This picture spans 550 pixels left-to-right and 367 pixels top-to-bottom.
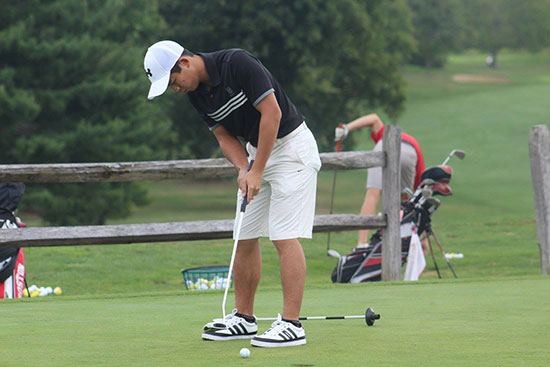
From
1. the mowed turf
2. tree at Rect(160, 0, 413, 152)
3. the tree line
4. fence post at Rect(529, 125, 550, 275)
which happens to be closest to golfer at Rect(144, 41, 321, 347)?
the mowed turf

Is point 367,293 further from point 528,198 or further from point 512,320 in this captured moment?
point 528,198

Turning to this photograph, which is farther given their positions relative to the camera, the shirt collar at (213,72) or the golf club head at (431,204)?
the golf club head at (431,204)

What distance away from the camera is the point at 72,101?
1112 inches

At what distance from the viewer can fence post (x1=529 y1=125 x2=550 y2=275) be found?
30.5 feet

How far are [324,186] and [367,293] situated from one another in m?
29.4

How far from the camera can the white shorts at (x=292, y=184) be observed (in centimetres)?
523

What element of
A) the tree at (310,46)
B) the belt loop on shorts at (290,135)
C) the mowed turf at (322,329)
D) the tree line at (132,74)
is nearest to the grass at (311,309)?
the mowed turf at (322,329)

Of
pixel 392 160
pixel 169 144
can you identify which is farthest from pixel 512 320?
pixel 169 144

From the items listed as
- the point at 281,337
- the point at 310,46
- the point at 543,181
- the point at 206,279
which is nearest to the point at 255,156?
the point at 281,337

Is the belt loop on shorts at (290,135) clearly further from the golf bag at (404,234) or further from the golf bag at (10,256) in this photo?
the golf bag at (404,234)

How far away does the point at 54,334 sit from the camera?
5434 mm

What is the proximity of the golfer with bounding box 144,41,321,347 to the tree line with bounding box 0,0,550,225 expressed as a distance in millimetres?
21278

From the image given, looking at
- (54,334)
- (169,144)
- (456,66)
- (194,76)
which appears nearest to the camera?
(194,76)

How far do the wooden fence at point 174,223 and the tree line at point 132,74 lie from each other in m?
18.2
